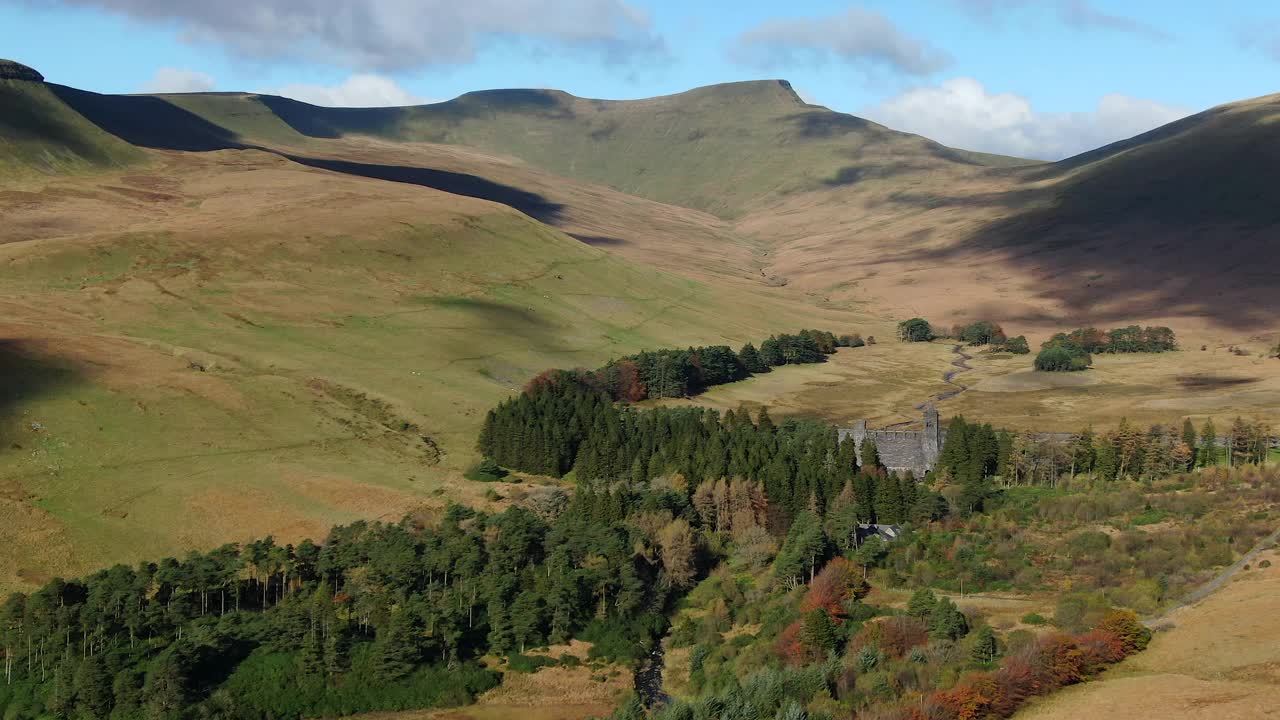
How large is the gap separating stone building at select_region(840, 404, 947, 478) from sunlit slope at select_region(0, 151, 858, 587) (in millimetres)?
38288

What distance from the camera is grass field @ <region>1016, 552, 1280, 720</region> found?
4609cm

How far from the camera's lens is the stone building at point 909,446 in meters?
102

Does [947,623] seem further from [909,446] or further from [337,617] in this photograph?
[909,446]

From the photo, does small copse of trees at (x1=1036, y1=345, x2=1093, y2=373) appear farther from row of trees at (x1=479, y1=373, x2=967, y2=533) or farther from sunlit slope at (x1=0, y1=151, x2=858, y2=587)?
row of trees at (x1=479, y1=373, x2=967, y2=533)

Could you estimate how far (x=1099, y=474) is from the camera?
9625 cm

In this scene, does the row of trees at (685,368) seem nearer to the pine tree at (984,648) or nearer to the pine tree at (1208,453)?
the pine tree at (1208,453)

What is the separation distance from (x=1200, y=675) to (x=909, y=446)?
177ft

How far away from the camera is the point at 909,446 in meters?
104

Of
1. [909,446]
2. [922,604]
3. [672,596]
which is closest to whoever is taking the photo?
[922,604]

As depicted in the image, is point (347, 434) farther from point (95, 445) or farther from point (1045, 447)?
point (1045, 447)

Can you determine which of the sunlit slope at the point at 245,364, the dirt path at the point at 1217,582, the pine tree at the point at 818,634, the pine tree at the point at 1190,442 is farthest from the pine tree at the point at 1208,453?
the sunlit slope at the point at 245,364

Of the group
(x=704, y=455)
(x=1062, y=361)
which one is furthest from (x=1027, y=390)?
(x=704, y=455)

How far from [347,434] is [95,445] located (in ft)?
72.2

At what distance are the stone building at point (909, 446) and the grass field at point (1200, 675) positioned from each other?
4305 cm
